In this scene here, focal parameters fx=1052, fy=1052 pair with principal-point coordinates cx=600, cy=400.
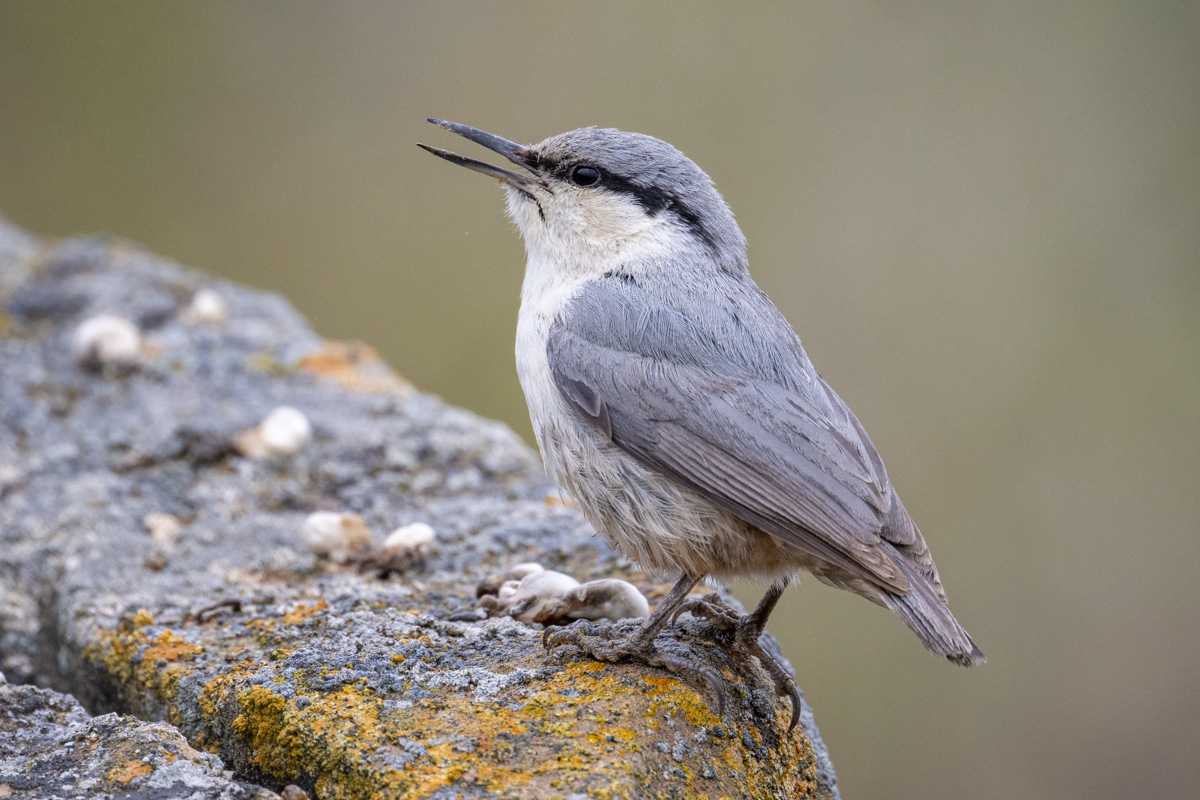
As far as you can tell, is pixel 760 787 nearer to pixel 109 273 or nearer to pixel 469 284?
pixel 109 273

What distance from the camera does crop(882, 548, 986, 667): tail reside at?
219 centimetres

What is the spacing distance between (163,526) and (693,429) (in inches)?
61.0

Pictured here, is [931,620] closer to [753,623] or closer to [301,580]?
[753,623]

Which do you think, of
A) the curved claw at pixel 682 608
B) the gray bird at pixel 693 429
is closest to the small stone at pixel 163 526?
the gray bird at pixel 693 429

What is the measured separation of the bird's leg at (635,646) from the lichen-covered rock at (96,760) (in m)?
0.70

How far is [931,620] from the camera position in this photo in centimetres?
224

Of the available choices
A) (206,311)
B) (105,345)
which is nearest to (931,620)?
(105,345)

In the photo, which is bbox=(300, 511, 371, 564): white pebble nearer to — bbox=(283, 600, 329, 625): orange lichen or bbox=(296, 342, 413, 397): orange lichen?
bbox=(283, 600, 329, 625): orange lichen

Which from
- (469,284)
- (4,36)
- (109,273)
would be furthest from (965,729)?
(4,36)

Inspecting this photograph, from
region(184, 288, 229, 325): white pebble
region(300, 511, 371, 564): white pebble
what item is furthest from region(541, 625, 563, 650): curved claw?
region(184, 288, 229, 325): white pebble

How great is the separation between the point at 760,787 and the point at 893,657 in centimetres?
326

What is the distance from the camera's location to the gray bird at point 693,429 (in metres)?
2.31

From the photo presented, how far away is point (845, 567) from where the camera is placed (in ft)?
7.43

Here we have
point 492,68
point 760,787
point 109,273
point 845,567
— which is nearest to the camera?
point 760,787
